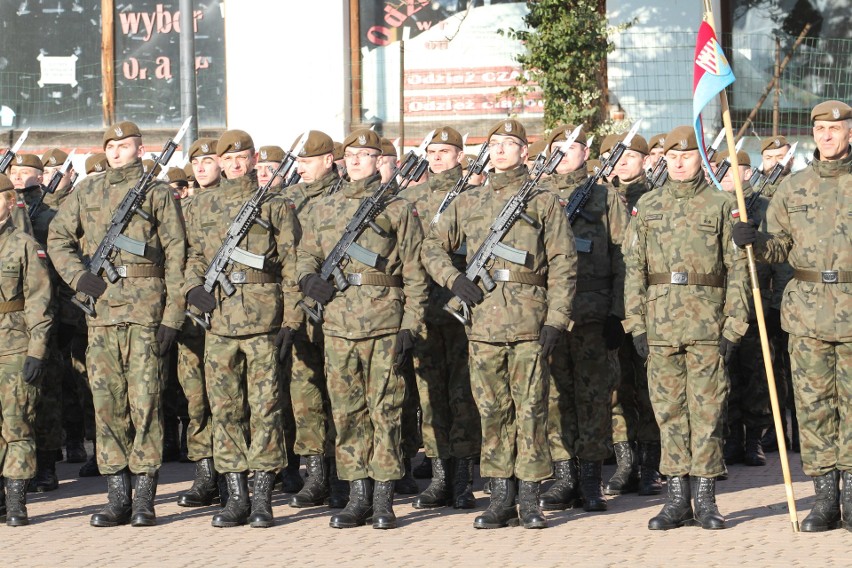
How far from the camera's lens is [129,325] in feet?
31.2

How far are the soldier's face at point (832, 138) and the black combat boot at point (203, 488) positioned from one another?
4.20 meters

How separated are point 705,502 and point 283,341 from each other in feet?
8.43

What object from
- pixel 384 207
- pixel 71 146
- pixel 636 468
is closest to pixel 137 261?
pixel 384 207

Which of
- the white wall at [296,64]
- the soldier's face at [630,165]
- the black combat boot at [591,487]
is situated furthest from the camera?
the white wall at [296,64]

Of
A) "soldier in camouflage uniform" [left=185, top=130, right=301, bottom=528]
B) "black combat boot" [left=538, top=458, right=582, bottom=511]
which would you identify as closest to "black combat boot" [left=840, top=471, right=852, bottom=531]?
"black combat boot" [left=538, top=458, right=582, bottom=511]

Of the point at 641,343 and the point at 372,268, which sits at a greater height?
the point at 372,268

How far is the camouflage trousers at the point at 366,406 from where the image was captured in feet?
30.3

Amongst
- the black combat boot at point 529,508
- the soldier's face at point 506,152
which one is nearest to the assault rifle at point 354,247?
the soldier's face at point 506,152

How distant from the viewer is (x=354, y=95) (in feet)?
62.1

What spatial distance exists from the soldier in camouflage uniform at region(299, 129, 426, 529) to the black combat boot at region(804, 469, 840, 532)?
2297mm

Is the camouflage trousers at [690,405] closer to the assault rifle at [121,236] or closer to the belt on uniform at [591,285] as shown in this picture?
the belt on uniform at [591,285]

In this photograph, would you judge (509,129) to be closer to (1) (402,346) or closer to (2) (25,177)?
(1) (402,346)

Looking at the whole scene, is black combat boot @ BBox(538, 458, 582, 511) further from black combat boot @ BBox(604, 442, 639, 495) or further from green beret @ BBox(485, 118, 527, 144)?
green beret @ BBox(485, 118, 527, 144)

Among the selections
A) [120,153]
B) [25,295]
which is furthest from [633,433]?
[25,295]
